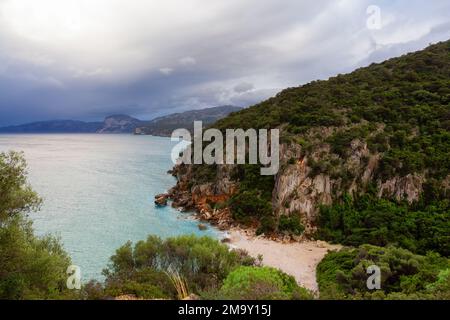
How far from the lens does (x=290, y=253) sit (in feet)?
104

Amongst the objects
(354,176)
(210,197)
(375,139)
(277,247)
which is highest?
(375,139)

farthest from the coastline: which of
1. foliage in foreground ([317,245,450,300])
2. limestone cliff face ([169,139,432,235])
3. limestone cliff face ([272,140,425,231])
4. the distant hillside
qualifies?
limestone cliff face ([272,140,425,231])

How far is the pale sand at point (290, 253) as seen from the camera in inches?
1080

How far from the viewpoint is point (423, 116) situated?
44219 mm

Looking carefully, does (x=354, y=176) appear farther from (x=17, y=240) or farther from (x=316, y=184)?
(x=17, y=240)

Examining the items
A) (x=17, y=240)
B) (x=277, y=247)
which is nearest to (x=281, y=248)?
(x=277, y=247)

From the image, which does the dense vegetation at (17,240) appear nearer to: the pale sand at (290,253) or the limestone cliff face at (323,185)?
the pale sand at (290,253)

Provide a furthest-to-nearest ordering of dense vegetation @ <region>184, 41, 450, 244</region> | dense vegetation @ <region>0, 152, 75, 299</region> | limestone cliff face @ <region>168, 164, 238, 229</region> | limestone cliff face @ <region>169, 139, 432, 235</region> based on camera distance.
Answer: limestone cliff face @ <region>168, 164, 238, 229</region>, limestone cliff face @ <region>169, 139, 432, 235</region>, dense vegetation @ <region>184, 41, 450, 244</region>, dense vegetation @ <region>0, 152, 75, 299</region>

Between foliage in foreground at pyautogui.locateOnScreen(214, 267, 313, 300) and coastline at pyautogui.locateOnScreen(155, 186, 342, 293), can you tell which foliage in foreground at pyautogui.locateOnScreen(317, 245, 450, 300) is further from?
foliage in foreground at pyautogui.locateOnScreen(214, 267, 313, 300)

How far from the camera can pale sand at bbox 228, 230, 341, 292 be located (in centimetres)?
2742

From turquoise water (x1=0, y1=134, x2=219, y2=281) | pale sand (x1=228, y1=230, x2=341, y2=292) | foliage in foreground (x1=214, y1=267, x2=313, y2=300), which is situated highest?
foliage in foreground (x1=214, y1=267, x2=313, y2=300)

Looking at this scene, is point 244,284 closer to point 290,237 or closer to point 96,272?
point 96,272
